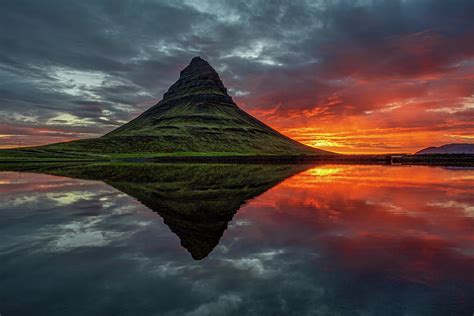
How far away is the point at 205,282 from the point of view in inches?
408

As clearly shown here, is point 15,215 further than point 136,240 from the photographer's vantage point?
Yes

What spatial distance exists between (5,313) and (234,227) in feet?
37.0

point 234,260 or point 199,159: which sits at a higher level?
point 199,159

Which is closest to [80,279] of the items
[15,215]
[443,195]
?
[15,215]

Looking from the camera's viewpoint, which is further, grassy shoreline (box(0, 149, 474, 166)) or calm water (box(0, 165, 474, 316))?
grassy shoreline (box(0, 149, 474, 166))

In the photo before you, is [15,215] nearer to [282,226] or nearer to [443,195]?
[282,226]

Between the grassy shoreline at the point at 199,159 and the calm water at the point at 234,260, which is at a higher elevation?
the grassy shoreline at the point at 199,159

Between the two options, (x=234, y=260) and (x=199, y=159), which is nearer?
(x=234, y=260)

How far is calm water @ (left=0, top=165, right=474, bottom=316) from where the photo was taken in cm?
893

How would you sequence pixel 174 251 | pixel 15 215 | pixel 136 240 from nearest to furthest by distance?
pixel 174 251, pixel 136 240, pixel 15 215

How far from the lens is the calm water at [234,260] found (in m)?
8.93

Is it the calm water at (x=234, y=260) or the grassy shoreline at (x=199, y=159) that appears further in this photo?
the grassy shoreline at (x=199, y=159)

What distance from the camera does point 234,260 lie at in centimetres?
1255

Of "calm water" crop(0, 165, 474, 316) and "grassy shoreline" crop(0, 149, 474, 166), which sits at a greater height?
"grassy shoreline" crop(0, 149, 474, 166)
